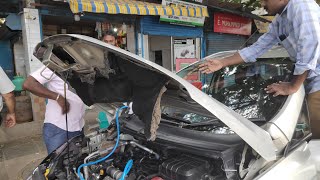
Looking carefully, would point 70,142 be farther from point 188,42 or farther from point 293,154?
point 188,42

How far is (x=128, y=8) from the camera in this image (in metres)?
6.57

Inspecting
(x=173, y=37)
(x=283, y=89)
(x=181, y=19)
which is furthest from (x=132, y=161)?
(x=173, y=37)

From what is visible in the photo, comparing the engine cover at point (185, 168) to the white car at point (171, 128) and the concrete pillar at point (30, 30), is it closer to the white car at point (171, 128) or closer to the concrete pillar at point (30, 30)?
the white car at point (171, 128)

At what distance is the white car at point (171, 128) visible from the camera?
1547 millimetres

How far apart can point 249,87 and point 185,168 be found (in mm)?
1155

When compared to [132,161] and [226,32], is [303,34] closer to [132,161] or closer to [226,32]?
[132,161]

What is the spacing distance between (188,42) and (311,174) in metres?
8.02

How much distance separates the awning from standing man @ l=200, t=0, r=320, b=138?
4126 millimetres

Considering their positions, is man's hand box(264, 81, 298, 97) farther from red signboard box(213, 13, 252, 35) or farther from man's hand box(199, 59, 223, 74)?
red signboard box(213, 13, 252, 35)

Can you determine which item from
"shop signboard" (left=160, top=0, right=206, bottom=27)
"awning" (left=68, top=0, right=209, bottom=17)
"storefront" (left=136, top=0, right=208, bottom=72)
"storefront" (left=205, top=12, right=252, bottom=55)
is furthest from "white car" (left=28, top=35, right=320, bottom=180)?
"storefront" (left=205, top=12, right=252, bottom=55)

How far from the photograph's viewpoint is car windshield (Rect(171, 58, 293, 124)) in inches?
82.4

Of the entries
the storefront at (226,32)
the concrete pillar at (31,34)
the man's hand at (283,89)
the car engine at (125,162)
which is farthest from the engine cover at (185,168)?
the storefront at (226,32)

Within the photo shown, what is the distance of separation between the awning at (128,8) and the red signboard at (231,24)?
164 cm

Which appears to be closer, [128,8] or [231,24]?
[128,8]
